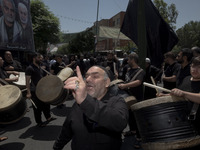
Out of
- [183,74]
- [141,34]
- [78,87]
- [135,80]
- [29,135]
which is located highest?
[141,34]

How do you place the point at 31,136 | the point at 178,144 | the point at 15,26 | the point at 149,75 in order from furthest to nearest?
the point at 15,26 → the point at 149,75 → the point at 31,136 → the point at 178,144

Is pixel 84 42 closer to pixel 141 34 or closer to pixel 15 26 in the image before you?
pixel 15 26

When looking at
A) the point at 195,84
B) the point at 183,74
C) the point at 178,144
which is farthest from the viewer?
the point at 183,74

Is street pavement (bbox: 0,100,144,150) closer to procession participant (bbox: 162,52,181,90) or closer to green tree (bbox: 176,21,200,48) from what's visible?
procession participant (bbox: 162,52,181,90)

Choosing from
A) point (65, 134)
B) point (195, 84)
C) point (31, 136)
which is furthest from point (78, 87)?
point (31, 136)

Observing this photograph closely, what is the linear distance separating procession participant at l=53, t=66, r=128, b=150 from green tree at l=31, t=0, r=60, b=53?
29.0 meters

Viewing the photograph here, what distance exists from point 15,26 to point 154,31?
1553 cm

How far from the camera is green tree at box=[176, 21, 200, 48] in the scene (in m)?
44.0

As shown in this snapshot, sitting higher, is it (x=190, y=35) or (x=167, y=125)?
(x=190, y=35)

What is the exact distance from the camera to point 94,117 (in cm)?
126

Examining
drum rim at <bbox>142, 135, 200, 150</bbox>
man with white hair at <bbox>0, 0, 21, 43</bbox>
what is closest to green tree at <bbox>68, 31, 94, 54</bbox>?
man with white hair at <bbox>0, 0, 21, 43</bbox>

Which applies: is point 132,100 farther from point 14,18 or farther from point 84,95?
point 14,18

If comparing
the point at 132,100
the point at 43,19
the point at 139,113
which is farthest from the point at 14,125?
the point at 43,19

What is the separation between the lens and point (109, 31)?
26.1 meters
